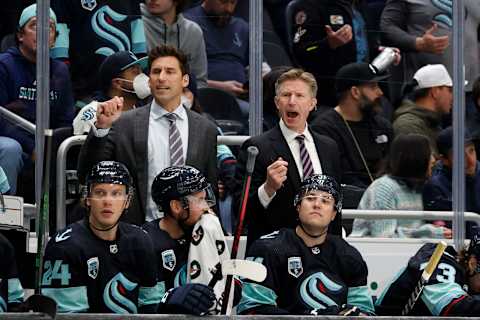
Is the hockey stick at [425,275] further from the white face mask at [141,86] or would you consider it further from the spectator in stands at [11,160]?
the spectator in stands at [11,160]

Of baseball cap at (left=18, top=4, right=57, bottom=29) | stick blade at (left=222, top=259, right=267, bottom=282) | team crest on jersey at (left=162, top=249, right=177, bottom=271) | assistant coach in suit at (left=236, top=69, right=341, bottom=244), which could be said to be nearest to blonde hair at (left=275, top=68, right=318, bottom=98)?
assistant coach in suit at (left=236, top=69, right=341, bottom=244)

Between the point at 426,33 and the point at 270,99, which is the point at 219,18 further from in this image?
the point at 426,33

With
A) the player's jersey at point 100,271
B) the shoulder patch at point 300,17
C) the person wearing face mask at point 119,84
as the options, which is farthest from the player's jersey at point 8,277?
the shoulder patch at point 300,17

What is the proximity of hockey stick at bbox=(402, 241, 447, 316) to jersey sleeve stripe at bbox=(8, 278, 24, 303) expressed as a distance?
74.7 inches

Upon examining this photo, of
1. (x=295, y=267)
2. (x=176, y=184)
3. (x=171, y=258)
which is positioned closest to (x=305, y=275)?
(x=295, y=267)

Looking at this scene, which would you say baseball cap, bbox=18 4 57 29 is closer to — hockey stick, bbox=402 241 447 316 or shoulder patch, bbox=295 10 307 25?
shoulder patch, bbox=295 10 307 25

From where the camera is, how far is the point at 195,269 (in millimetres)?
7887

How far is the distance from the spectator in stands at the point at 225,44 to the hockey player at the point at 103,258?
3.59 ft

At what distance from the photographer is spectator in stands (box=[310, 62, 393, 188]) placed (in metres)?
8.94

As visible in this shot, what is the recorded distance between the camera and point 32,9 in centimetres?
852

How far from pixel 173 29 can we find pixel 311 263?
1567 millimetres

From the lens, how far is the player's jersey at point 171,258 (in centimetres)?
795

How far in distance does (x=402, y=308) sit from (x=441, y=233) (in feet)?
3.45

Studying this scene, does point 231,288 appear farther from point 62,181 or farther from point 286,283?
point 62,181
